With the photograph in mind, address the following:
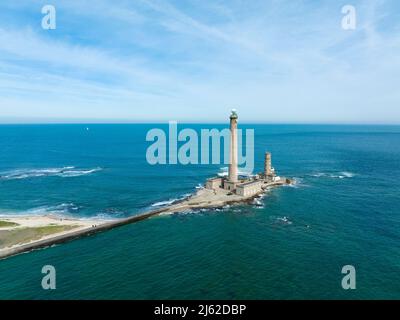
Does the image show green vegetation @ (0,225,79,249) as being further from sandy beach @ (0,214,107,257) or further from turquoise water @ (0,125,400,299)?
turquoise water @ (0,125,400,299)

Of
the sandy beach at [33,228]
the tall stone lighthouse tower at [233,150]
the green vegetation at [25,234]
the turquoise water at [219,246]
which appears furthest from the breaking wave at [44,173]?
the tall stone lighthouse tower at [233,150]

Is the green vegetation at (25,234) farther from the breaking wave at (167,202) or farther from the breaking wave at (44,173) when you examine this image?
the breaking wave at (44,173)

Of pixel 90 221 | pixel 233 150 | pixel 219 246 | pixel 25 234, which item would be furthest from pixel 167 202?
pixel 25 234

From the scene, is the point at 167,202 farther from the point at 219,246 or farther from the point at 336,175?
the point at 336,175

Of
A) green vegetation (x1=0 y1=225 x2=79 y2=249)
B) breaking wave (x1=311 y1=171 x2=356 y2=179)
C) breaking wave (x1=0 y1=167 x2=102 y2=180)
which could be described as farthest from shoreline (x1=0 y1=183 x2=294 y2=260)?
breaking wave (x1=0 y1=167 x2=102 y2=180)

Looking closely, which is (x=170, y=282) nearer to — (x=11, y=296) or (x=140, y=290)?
(x=140, y=290)
